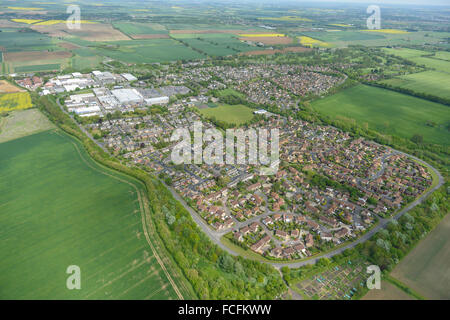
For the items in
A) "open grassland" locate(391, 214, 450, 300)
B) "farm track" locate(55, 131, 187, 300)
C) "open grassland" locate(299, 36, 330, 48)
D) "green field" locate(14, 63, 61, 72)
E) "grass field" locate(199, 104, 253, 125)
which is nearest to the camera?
"open grassland" locate(391, 214, 450, 300)

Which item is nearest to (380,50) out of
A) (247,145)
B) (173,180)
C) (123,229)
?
(247,145)

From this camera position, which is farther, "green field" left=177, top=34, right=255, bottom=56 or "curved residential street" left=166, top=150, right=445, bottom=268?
"green field" left=177, top=34, right=255, bottom=56

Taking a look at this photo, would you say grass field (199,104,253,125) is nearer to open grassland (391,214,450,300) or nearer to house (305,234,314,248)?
house (305,234,314,248)

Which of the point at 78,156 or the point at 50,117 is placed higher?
the point at 50,117

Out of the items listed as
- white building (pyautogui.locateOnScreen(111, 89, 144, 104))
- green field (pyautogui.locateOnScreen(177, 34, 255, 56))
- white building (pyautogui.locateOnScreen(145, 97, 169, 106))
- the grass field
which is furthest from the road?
green field (pyautogui.locateOnScreen(177, 34, 255, 56))

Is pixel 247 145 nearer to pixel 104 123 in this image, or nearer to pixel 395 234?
pixel 395 234

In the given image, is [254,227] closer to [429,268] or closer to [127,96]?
[429,268]
